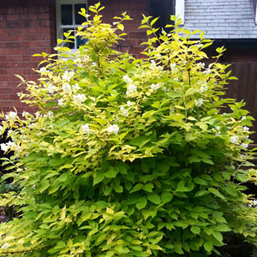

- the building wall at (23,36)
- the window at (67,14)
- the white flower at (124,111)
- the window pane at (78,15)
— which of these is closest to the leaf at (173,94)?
the white flower at (124,111)

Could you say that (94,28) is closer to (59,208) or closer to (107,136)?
(107,136)

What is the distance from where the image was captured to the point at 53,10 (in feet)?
15.4

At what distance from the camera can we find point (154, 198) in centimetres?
165

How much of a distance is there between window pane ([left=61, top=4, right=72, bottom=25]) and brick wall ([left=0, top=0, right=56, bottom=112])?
0.94ft

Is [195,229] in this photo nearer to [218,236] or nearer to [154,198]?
[218,236]

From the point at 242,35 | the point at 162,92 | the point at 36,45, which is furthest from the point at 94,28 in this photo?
the point at 242,35

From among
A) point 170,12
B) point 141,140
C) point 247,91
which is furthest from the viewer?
point 170,12

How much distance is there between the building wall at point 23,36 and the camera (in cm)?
463

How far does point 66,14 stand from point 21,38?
92cm

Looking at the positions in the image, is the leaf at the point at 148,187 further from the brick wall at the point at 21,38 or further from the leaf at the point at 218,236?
the brick wall at the point at 21,38

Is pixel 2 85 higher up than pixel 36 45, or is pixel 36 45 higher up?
pixel 36 45

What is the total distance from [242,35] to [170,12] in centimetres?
274

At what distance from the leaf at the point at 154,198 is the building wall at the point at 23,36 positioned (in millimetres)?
3271

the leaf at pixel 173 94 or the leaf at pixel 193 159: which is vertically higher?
the leaf at pixel 173 94
